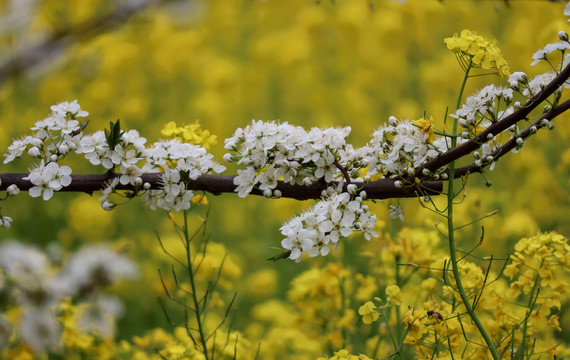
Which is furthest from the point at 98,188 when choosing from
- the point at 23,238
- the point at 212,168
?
the point at 23,238

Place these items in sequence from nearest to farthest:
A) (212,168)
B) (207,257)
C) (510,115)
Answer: (510,115), (212,168), (207,257)

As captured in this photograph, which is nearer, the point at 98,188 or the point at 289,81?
the point at 98,188

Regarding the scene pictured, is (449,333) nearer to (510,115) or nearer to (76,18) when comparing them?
(510,115)

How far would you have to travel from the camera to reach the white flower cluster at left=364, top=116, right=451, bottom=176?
1.08 meters

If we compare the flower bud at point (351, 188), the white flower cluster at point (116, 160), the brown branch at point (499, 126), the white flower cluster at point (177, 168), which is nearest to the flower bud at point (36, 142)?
Result: the white flower cluster at point (116, 160)

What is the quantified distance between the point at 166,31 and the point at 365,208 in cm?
361

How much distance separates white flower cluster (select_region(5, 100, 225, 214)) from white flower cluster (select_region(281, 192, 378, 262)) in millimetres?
184

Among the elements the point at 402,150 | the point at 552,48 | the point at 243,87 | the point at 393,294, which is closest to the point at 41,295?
the point at 393,294

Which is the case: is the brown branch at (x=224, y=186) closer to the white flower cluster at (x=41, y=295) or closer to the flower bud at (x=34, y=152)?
the flower bud at (x=34, y=152)

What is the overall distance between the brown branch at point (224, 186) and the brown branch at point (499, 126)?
49 millimetres

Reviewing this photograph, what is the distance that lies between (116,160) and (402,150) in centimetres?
45

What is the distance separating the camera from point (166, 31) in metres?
4.41

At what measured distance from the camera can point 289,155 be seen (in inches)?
42.9

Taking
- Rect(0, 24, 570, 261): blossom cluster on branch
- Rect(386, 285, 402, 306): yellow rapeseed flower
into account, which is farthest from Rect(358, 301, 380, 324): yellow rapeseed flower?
Rect(0, 24, 570, 261): blossom cluster on branch
